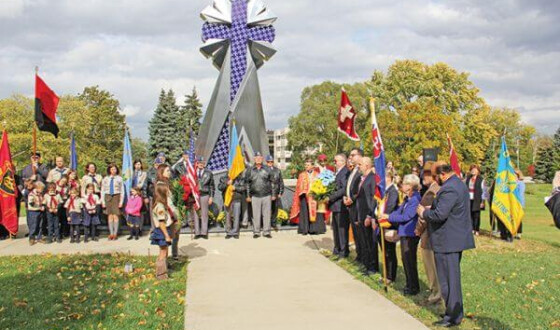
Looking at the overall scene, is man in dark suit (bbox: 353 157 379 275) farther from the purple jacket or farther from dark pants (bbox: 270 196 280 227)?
dark pants (bbox: 270 196 280 227)

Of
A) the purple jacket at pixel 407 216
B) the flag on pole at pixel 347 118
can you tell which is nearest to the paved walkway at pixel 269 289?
the purple jacket at pixel 407 216

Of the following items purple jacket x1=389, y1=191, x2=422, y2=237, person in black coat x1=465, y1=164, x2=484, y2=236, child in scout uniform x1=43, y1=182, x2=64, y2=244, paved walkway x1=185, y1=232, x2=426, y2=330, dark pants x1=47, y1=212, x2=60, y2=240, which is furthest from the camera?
person in black coat x1=465, y1=164, x2=484, y2=236

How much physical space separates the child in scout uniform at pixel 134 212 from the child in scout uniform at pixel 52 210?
1553mm

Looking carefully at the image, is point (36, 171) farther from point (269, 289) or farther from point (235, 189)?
point (269, 289)

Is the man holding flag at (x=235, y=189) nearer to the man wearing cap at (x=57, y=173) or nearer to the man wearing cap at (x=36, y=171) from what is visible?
the man wearing cap at (x=57, y=173)

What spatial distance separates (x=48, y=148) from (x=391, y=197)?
143 feet

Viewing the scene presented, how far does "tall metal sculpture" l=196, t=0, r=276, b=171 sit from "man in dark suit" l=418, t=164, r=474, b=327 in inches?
418

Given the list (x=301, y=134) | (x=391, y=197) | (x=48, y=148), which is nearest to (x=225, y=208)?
(x=391, y=197)

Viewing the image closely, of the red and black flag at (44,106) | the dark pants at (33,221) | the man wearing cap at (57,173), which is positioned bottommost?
the dark pants at (33,221)

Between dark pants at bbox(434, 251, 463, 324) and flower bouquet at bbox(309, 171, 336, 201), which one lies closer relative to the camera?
dark pants at bbox(434, 251, 463, 324)

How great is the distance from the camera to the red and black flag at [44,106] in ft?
38.8

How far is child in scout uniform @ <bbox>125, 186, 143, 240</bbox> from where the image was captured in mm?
12227

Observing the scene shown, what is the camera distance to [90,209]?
11734 mm

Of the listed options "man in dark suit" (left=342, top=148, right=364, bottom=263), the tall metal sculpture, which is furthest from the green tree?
"man in dark suit" (left=342, top=148, right=364, bottom=263)
